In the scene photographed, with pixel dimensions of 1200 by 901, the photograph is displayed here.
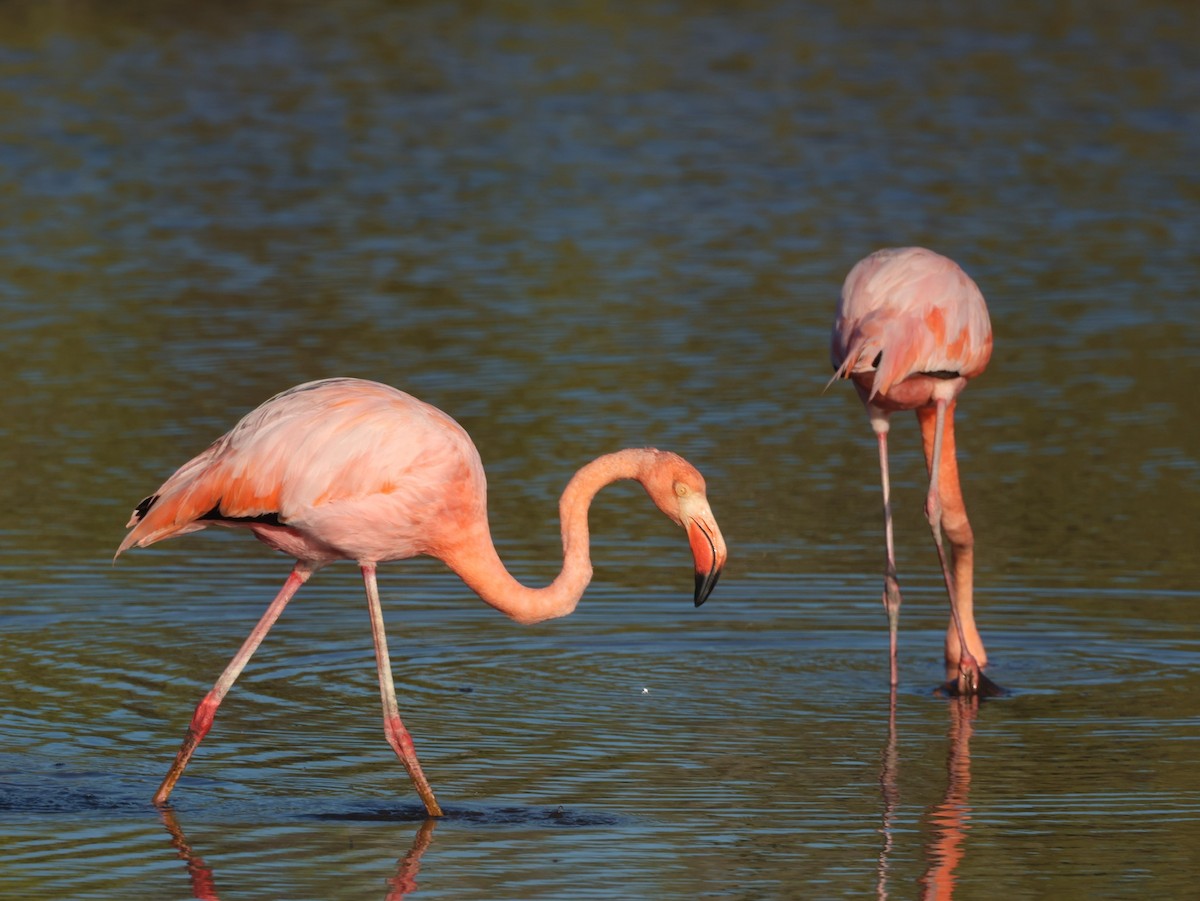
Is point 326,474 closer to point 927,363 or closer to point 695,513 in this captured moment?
point 695,513

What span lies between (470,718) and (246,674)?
1176 mm

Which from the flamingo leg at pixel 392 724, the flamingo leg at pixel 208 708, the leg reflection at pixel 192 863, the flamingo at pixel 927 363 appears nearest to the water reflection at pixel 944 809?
the flamingo at pixel 927 363

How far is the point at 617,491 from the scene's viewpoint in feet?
41.2

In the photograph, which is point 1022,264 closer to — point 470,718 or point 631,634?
point 631,634

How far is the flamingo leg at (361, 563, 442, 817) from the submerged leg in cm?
247

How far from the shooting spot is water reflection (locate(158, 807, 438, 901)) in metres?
6.45

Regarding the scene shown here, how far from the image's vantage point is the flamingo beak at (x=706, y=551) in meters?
7.40

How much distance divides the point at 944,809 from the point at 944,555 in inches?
91.3

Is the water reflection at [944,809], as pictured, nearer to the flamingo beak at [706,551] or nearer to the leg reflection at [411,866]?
→ the flamingo beak at [706,551]

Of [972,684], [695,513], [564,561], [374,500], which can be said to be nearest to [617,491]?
[972,684]

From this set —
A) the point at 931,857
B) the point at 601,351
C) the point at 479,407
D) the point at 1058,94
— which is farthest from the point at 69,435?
the point at 1058,94

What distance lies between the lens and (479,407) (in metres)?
13.8

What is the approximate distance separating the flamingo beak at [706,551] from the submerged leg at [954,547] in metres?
1.82

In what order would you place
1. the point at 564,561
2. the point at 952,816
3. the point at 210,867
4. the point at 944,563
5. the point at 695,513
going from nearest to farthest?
the point at 210,867 < the point at 952,816 < the point at 695,513 < the point at 564,561 < the point at 944,563
